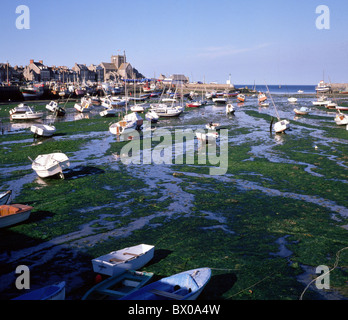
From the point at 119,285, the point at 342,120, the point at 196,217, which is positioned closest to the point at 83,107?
the point at 342,120

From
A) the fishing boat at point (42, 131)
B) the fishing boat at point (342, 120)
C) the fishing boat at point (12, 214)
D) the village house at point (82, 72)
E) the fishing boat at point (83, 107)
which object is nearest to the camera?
the fishing boat at point (12, 214)

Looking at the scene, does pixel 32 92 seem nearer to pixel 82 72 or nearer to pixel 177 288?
pixel 82 72

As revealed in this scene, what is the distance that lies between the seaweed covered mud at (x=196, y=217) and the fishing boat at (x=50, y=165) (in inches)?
23.3

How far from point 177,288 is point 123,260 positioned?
208 cm

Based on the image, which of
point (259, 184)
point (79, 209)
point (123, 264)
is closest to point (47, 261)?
point (123, 264)

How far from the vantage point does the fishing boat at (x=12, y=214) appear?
43.1 ft

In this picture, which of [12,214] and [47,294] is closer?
[47,294]

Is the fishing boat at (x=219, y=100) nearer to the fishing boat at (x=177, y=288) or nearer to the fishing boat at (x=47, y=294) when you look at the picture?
the fishing boat at (x=177, y=288)

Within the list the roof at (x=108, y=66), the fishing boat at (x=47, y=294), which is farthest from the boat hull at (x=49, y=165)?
the roof at (x=108, y=66)

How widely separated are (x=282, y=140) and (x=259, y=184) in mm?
15837

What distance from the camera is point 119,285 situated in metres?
9.39

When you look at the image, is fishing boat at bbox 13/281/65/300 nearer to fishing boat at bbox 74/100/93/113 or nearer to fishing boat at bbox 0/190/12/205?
fishing boat at bbox 0/190/12/205
